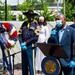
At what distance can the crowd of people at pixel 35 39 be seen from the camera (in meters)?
5.14

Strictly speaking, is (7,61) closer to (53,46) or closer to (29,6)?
(53,46)

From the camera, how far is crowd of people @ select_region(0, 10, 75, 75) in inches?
202

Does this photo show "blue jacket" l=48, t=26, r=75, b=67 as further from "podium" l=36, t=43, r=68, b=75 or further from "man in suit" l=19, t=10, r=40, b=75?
"man in suit" l=19, t=10, r=40, b=75

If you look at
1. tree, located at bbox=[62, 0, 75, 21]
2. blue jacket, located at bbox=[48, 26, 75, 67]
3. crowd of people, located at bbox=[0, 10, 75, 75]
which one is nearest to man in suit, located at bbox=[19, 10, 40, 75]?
crowd of people, located at bbox=[0, 10, 75, 75]

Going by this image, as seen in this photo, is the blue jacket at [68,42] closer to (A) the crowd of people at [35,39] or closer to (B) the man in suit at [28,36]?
(A) the crowd of people at [35,39]

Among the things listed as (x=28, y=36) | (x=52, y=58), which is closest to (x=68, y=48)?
(x=52, y=58)

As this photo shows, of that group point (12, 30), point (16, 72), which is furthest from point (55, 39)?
point (16, 72)

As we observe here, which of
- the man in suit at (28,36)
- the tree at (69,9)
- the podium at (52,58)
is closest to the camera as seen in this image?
the podium at (52,58)

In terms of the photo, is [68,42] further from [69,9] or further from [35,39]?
[69,9]

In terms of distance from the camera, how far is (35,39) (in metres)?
7.59

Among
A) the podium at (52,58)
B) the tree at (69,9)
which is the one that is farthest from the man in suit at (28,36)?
the tree at (69,9)

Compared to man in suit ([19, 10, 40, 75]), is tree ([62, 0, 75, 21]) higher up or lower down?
lower down

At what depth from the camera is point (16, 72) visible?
31.2 feet

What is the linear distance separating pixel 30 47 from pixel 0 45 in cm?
112
